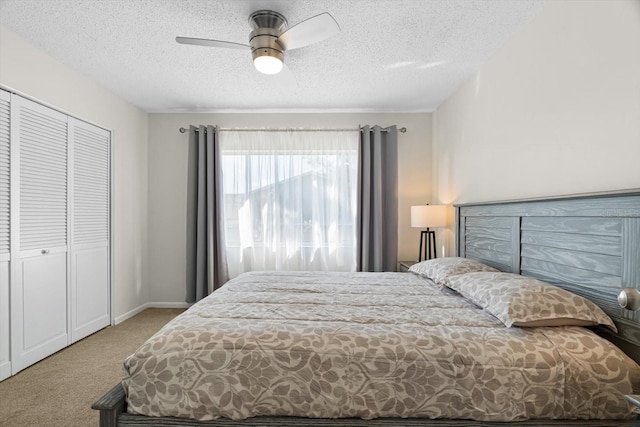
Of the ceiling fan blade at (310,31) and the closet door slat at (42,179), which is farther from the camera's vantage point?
the closet door slat at (42,179)

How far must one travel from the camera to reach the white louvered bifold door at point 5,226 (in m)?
2.49

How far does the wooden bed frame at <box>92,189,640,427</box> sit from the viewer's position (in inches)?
55.2

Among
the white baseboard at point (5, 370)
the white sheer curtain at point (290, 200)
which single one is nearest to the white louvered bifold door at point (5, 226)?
the white baseboard at point (5, 370)

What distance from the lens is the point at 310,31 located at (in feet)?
6.89

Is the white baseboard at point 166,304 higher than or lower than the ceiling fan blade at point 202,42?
lower

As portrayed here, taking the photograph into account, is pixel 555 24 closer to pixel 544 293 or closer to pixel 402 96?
pixel 544 293

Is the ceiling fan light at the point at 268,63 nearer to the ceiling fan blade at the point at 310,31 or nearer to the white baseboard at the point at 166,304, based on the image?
the ceiling fan blade at the point at 310,31

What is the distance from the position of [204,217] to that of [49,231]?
1.56 metres

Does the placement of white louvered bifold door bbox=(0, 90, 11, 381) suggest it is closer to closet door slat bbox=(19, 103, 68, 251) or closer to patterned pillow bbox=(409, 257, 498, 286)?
closet door slat bbox=(19, 103, 68, 251)

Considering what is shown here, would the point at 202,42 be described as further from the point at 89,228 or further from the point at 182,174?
the point at 182,174

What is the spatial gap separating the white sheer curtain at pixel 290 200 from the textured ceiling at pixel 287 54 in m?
0.56

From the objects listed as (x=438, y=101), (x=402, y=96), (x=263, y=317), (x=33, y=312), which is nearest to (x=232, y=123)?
(x=402, y=96)

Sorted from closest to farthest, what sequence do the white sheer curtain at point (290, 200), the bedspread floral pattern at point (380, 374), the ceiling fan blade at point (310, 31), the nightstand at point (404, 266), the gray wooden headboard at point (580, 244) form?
the bedspread floral pattern at point (380, 374) < the gray wooden headboard at point (580, 244) < the ceiling fan blade at point (310, 31) < the nightstand at point (404, 266) < the white sheer curtain at point (290, 200)

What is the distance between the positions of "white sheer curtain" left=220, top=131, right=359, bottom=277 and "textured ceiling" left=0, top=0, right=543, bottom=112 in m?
0.56
